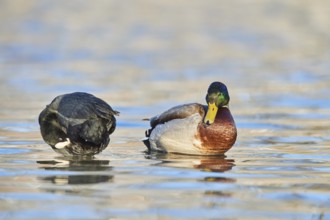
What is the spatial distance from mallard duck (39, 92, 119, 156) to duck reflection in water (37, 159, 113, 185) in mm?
148

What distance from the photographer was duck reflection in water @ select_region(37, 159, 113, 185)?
9.28m

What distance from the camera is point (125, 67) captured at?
23.5m

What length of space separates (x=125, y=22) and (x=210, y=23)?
9.77 feet

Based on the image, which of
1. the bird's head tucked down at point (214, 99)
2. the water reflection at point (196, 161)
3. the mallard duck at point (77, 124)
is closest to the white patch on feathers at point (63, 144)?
the mallard duck at point (77, 124)

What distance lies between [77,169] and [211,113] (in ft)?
6.05

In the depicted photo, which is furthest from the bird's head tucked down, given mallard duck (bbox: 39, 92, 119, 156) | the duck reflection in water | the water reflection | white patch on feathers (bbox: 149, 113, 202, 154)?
Answer: the duck reflection in water

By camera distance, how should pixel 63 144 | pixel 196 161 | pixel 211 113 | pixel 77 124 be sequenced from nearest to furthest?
pixel 77 124 < pixel 63 144 < pixel 196 161 < pixel 211 113

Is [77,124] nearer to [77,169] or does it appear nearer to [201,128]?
[77,169]

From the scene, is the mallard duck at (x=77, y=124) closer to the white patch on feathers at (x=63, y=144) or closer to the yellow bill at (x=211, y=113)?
the white patch on feathers at (x=63, y=144)

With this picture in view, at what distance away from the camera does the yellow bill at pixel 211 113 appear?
36.4 ft

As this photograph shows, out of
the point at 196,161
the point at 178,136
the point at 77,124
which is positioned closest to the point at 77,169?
the point at 77,124

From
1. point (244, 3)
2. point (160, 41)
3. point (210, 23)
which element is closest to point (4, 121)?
point (160, 41)

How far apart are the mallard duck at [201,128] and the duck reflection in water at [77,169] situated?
42.2 inches

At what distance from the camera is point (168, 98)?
1758 cm
